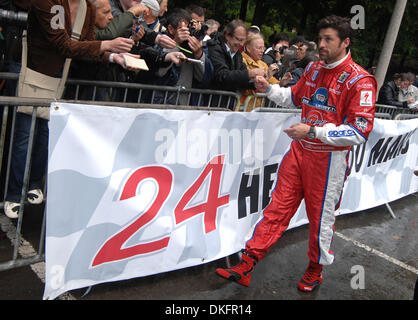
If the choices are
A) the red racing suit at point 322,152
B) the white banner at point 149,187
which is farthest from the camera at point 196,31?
the red racing suit at point 322,152

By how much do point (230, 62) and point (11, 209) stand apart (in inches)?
97.6

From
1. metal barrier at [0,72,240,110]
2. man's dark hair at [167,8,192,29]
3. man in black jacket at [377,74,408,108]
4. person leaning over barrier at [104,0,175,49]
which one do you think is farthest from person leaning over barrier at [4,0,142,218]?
man in black jacket at [377,74,408,108]

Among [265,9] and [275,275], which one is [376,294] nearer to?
[275,275]

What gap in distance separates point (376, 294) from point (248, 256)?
1.25 metres

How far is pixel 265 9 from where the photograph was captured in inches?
643

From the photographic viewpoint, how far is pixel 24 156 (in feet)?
10.3

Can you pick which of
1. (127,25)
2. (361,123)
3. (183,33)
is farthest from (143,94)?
(361,123)

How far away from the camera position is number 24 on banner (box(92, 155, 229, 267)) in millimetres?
2936

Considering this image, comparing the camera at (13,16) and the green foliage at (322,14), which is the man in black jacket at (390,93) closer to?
the camera at (13,16)

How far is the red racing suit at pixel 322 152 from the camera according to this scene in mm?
3164

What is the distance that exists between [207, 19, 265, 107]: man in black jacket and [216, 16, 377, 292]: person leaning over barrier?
0.59 metres

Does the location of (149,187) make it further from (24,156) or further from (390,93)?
(390,93)

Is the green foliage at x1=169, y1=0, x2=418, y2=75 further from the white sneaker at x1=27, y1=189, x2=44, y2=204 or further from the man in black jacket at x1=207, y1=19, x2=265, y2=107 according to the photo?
the white sneaker at x1=27, y1=189, x2=44, y2=204
